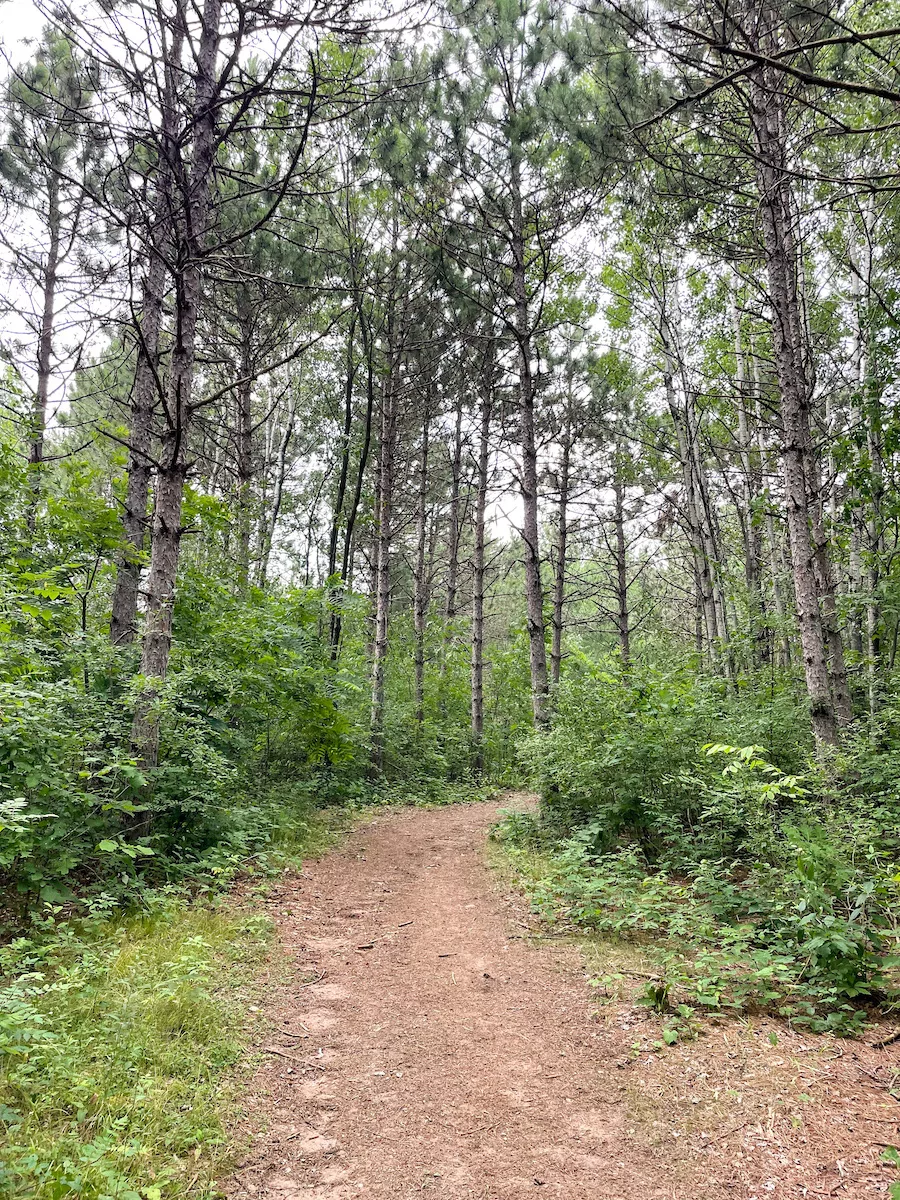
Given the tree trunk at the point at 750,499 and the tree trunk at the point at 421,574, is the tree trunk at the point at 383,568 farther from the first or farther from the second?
the tree trunk at the point at 750,499

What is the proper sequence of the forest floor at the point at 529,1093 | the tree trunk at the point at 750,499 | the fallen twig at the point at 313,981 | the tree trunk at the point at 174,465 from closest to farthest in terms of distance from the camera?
the forest floor at the point at 529,1093, the fallen twig at the point at 313,981, the tree trunk at the point at 174,465, the tree trunk at the point at 750,499

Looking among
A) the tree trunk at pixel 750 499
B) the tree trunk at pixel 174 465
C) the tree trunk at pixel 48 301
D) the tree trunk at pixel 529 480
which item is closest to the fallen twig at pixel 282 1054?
the tree trunk at pixel 174 465

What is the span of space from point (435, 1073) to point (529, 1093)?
0.50 metres

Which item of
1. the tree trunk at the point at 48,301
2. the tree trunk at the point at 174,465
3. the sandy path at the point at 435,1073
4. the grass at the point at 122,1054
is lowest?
the sandy path at the point at 435,1073

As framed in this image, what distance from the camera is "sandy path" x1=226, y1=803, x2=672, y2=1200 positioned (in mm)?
2506

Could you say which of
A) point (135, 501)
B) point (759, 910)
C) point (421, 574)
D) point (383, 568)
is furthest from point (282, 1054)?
point (421, 574)

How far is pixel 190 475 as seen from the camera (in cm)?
524

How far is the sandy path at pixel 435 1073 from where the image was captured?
2.51m

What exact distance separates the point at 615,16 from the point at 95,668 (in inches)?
331

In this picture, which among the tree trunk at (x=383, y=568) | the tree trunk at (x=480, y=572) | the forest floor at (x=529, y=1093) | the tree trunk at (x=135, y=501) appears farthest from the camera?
the tree trunk at (x=480, y=572)

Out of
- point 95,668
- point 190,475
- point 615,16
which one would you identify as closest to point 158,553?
point 190,475

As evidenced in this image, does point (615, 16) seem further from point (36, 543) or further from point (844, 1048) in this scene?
point (844, 1048)

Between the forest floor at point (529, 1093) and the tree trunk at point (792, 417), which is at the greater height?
the tree trunk at point (792, 417)

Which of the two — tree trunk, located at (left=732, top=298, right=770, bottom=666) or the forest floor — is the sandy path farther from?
tree trunk, located at (left=732, top=298, right=770, bottom=666)
